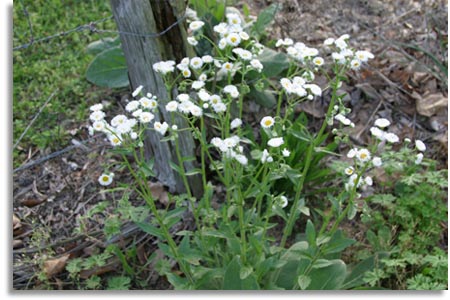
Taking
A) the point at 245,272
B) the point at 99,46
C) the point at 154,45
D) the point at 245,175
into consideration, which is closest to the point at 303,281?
the point at 245,272

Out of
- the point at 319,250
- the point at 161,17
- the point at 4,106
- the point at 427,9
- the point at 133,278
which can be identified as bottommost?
the point at 133,278

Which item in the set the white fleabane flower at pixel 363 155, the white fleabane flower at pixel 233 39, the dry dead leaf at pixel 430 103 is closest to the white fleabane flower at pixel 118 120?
the white fleabane flower at pixel 233 39

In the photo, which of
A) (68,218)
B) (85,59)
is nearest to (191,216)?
(68,218)

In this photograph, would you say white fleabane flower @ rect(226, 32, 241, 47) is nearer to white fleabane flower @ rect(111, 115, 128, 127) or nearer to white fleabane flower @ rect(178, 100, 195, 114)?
white fleabane flower @ rect(178, 100, 195, 114)

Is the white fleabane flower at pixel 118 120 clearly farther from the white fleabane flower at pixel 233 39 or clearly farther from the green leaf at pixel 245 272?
the green leaf at pixel 245 272

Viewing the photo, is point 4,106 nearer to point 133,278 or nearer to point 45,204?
point 45,204

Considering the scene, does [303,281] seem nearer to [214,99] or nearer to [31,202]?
[214,99]
